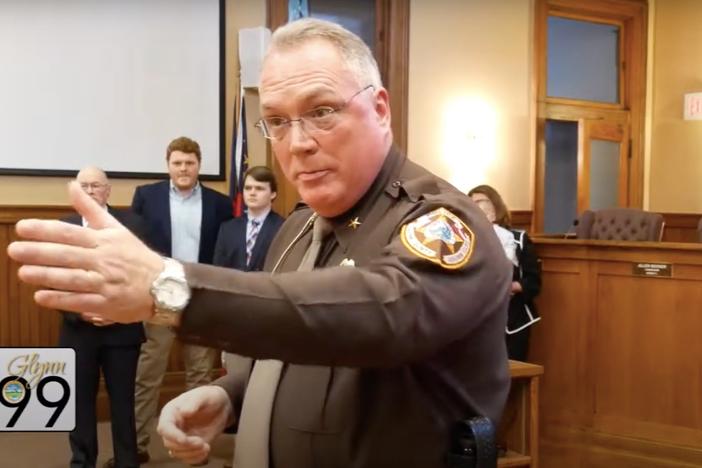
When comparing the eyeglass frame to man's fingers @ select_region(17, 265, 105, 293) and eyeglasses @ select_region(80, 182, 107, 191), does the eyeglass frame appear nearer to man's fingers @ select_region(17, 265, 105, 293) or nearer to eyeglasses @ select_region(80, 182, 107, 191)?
eyeglasses @ select_region(80, 182, 107, 191)

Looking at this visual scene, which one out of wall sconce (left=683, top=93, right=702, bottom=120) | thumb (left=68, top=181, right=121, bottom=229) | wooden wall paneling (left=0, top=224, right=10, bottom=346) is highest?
wall sconce (left=683, top=93, right=702, bottom=120)

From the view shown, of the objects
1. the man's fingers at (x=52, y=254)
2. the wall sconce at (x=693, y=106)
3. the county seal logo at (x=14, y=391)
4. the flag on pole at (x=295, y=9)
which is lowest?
the county seal logo at (x=14, y=391)

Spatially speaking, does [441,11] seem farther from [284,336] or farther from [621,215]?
[284,336]

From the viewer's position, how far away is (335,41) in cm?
117

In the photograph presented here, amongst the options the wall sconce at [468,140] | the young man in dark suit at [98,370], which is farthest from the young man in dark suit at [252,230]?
the wall sconce at [468,140]

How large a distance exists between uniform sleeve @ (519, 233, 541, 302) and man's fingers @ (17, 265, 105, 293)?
430cm

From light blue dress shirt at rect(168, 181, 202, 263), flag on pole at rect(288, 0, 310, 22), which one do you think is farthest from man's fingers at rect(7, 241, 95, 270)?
flag on pole at rect(288, 0, 310, 22)

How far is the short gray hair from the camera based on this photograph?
1.17 meters

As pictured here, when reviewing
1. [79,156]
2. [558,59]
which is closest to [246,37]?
[79,156]

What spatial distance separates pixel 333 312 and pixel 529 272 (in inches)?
167

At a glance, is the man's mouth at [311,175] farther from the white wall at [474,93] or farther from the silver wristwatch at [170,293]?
the white wall at [474,93]

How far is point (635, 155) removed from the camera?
852 centimetres

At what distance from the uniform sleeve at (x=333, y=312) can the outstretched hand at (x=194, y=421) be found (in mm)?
458

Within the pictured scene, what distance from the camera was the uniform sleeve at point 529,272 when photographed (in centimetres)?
494
